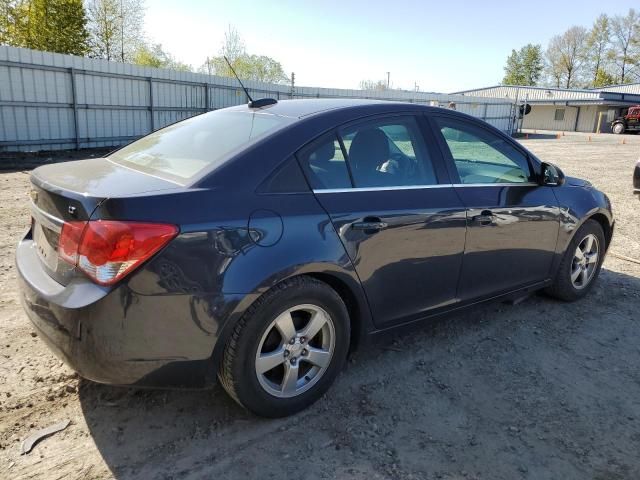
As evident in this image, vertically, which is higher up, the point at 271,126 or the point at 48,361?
the point at 271,126

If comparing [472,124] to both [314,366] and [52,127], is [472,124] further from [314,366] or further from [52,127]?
[52,127]

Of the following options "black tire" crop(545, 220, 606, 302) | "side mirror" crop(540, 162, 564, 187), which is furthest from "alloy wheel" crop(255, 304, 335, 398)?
"black tire" crop(545, 220, 606, 302)

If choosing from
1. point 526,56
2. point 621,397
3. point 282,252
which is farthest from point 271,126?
point 526,56

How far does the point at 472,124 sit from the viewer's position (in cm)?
356

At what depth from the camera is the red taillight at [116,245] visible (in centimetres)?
212

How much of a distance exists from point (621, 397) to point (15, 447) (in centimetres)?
331

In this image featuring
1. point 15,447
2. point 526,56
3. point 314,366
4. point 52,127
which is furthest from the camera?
point 526,56

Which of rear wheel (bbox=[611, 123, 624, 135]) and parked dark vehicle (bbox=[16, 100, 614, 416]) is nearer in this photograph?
parked dark vehicle (bbox=[16, 100, 614, 416])

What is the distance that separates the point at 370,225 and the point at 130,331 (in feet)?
4.36

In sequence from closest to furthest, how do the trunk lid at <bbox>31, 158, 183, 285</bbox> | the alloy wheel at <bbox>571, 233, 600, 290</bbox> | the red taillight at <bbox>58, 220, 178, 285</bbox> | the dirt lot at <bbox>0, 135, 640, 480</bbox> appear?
1. the red taillight at <bbox>58, 220, 178, 285</bbox>
2. the trunk lid at <bbox>31, 158, 183, 285</bbox>
3. the dirt lot at <bbox>0, 135, 640, 480</bbox>
4. the alloy wheel at <bbox>571, 233, 600, 290</bbox>

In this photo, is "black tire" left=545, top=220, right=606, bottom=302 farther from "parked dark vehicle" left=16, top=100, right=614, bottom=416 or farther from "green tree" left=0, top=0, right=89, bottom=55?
"green tree" left=0, top=0, right=89, bottom=55

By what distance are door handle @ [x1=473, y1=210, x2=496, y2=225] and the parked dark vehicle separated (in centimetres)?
1

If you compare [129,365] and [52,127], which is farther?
[52,127]

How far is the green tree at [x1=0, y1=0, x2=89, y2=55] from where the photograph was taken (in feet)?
88.6
